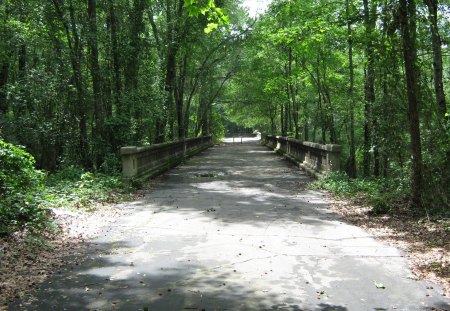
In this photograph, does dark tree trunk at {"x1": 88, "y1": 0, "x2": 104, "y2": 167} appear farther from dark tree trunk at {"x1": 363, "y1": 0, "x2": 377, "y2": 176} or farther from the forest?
dark tree trunk at {"x1": 363, "y1": 0, "x2": 377, "y2": 176}

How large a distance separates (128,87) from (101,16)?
5.14m

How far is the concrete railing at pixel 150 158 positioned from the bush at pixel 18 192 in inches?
172

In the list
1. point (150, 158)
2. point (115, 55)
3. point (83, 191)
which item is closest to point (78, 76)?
point (115, 55)

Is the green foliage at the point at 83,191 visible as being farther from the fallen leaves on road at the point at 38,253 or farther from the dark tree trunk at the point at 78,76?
the dark tree trunk at the point at 78,76

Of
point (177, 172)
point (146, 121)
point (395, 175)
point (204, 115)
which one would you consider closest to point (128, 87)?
point (146, 121)

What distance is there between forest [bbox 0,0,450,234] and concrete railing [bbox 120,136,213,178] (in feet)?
2.51

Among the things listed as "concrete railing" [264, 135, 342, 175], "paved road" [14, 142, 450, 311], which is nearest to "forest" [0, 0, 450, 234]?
"concrete railing" [264, 135, 342, 175]

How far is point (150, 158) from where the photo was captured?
15203 mm

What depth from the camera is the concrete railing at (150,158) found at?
1236 centimetres

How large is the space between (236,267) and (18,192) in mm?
4171

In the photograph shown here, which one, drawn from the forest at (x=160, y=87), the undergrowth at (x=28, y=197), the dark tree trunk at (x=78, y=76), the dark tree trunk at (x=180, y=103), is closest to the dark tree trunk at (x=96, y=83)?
the forest at (x=160, y=87)

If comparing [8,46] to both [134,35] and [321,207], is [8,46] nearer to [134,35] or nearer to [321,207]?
[134,35]

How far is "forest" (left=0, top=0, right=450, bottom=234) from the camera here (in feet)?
26.8

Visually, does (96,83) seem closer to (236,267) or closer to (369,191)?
(369,191)
